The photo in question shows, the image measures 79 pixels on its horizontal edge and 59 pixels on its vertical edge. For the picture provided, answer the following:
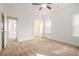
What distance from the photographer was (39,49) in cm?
214

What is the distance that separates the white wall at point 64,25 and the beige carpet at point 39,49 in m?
0.14

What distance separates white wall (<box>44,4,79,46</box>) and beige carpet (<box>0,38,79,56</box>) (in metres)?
0.14

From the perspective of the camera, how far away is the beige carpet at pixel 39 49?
2.11 metres

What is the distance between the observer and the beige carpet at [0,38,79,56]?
2113 millimetres

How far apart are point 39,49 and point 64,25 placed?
0.76 meters

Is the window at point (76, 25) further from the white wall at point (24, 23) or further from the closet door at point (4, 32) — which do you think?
the closet door at point (4, 32)

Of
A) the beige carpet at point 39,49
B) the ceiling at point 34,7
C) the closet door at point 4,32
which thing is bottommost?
the beige carpet at point 39,49

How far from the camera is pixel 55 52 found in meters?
2.14

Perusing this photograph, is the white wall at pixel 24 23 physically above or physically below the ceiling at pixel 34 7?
below

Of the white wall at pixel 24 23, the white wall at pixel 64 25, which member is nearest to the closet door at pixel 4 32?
the white wall at pixel 24 23

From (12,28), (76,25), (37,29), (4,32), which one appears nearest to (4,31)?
(4,32)

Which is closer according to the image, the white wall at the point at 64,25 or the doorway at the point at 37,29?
the white wall at the point at 64,25

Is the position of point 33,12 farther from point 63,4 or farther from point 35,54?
point 35,54

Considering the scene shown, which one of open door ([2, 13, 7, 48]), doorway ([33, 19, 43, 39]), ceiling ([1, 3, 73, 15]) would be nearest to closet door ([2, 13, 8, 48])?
open door ([2, 13, 7, 48])
